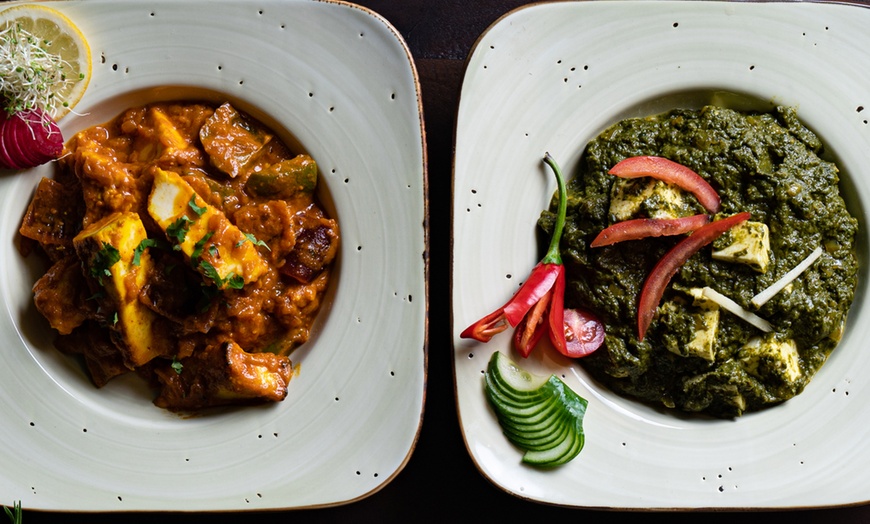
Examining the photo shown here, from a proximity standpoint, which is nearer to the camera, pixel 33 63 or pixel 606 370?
pixel 33 63

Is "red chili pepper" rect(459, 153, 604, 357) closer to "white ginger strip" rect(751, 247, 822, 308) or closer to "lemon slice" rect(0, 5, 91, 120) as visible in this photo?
"white ginger strip" rect(751, 247, 822, 308)

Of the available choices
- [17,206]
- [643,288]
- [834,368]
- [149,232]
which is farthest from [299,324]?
[834,368]

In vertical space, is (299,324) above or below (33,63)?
below

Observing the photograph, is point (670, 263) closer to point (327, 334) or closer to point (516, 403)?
point (516, 403)

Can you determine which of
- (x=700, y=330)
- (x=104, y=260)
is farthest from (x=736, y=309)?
(x=104, y=260)

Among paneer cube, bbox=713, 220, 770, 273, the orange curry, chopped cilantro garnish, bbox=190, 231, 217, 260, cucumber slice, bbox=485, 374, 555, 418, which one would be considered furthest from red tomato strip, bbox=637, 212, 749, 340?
chopped cilantro garnish, bbox=190, 231, 217, 260

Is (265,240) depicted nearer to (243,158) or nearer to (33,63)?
(243,158)
